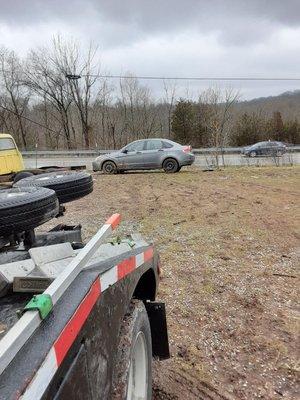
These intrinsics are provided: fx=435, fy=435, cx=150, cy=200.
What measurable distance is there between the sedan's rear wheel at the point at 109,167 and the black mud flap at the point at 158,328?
15945 millimetres

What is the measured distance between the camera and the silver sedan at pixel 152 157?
17719 millimetres

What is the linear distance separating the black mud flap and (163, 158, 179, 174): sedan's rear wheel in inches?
593

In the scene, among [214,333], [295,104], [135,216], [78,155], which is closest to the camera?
[214,333]

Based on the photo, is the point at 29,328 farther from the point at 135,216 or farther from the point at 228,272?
the point at 135,216

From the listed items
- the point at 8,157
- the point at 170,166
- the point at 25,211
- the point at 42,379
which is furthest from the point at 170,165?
the point at 42,379

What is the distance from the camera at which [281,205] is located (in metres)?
9.24

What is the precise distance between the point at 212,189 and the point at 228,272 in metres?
6.99

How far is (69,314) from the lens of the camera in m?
1.39

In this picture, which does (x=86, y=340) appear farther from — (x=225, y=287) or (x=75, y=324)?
(x=225, y=287)

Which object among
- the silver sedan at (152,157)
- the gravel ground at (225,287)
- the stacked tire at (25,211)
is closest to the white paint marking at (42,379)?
the stacked tire at (25,211)

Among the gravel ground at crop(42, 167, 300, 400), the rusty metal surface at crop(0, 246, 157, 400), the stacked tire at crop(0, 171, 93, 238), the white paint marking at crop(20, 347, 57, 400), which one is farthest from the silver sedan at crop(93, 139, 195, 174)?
the white paint marking at crop(20, 347, 57, 400)

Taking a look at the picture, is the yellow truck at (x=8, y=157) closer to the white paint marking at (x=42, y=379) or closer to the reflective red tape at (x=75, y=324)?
the reflective red tape at (x=75, y=324)

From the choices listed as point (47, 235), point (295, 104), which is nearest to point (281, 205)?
point (47, 235)

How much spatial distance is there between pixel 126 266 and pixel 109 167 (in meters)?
16.7
